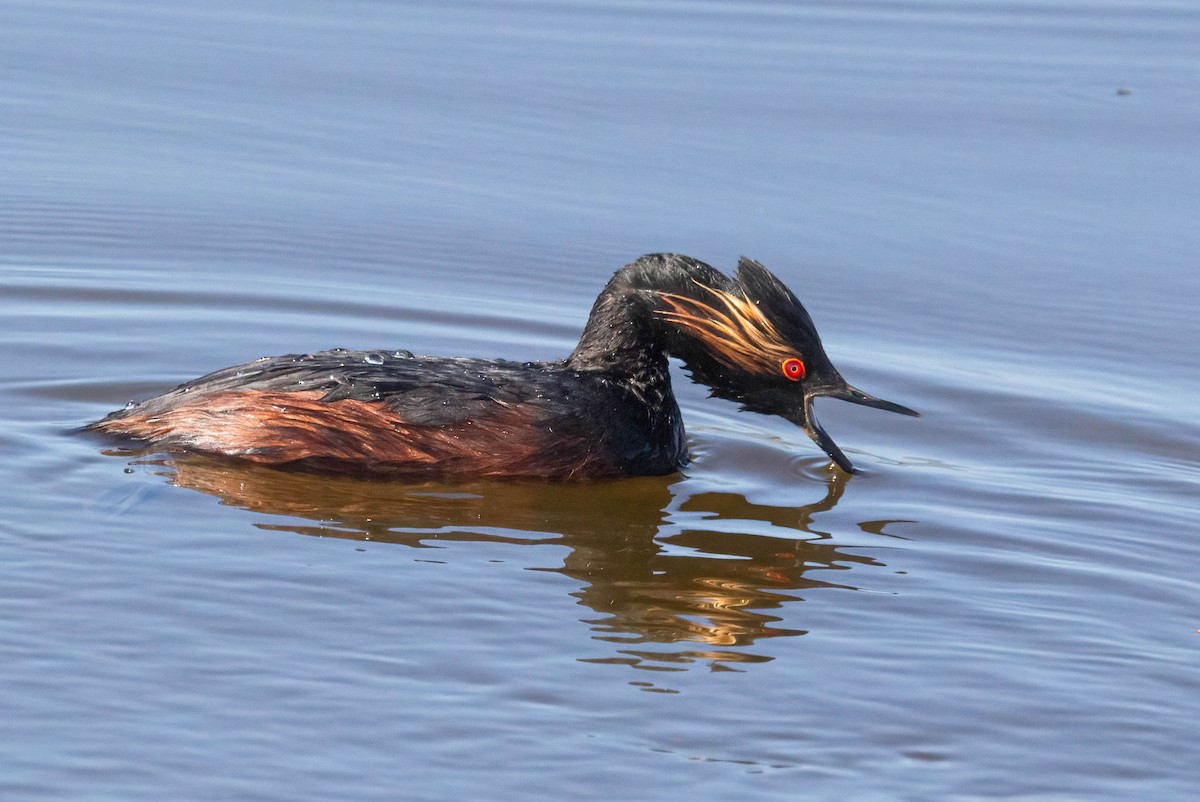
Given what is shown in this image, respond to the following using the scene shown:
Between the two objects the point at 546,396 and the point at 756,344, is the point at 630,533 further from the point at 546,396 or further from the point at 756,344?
the point at 756,344

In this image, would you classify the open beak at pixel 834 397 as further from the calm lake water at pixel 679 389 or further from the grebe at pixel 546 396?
the calm lake water at pixel 679 389

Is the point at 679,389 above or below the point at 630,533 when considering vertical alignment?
above

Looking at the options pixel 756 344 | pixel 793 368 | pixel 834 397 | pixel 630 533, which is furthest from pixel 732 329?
pixel 630 533

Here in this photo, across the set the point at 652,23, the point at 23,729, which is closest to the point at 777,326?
Result: the point at 23,729

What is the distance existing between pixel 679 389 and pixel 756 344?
1.63m

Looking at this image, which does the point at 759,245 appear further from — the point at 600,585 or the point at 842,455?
the point at 600,585

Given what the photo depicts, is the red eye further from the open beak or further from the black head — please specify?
the open beak

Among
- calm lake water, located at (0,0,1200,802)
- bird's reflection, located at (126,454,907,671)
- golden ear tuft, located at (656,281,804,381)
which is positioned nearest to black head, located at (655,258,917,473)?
golden ear tuft, located at (656,281,804,381)

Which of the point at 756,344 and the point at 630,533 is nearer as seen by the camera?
the point at 630,533

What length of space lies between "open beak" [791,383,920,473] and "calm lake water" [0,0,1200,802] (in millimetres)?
168

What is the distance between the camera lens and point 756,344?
9.69 metres

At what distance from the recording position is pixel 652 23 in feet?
54.2

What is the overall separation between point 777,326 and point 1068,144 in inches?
227

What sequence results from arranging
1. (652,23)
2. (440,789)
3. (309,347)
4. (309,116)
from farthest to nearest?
(652,23), (309,116), (309,347), (440,789)
